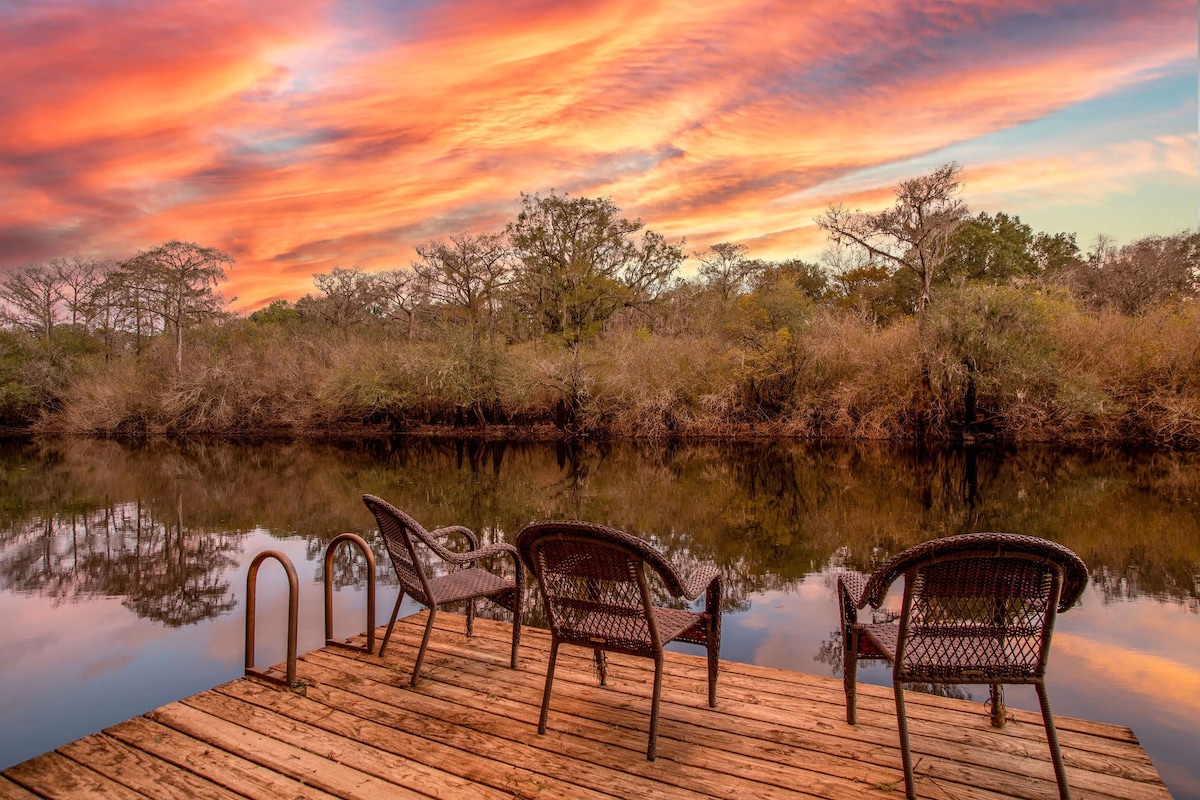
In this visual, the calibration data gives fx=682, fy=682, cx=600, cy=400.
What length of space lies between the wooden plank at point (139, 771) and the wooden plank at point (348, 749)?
463 mm

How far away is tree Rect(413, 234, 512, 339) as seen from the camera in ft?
124

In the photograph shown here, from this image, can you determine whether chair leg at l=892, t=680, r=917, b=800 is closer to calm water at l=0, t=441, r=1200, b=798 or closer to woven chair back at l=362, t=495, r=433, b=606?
woven chair back at l=362, t=495, r=433, b=606

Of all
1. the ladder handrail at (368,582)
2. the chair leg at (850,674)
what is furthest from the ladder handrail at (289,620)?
the chair leg at (850,674)

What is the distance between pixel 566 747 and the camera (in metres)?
3.52

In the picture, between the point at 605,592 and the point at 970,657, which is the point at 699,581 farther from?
the point at 970,657

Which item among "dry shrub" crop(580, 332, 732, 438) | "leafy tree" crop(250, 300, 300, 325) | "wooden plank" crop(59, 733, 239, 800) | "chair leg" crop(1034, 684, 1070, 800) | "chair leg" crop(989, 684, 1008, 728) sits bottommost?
"wooden plank" crop(59, 733, 239, 800)

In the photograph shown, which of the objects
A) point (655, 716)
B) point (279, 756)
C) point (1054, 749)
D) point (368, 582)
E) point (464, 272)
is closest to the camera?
point (1054, 749)

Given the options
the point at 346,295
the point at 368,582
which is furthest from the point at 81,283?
the point at 368,582

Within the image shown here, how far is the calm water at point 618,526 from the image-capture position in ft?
22.2

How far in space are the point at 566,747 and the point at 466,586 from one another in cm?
150

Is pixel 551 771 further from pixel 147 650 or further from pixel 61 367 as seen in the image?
pixel 61 367

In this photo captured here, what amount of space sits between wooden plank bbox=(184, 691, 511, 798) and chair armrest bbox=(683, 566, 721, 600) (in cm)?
131

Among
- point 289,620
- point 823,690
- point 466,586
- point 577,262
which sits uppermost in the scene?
point 577,262

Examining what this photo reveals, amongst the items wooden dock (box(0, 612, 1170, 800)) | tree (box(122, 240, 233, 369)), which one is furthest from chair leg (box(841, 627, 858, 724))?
tree (box(122, 240, 233, 369))
